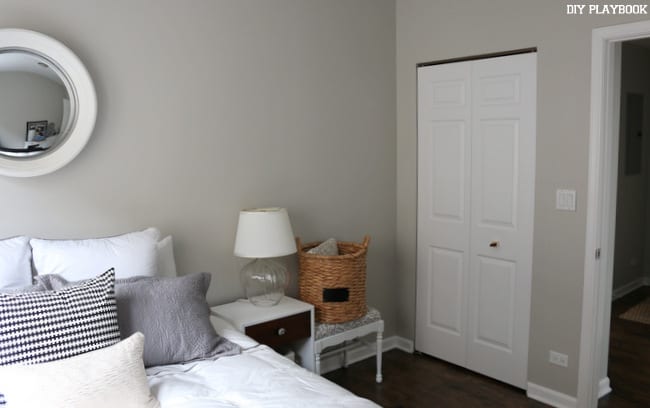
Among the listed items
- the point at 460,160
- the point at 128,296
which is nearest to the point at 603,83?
the point at 460,160

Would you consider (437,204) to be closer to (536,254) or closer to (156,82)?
(536,254)

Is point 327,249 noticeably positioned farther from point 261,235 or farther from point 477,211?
point 477,211

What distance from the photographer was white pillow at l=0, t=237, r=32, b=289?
2.26 meters

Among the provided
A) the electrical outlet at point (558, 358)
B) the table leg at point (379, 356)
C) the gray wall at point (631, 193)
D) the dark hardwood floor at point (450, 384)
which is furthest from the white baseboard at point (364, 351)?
the gray wall at point (631, 193)

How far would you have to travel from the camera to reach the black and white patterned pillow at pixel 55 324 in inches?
71.2

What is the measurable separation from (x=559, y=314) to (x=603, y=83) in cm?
126

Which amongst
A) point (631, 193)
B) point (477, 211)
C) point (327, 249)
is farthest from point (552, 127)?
point (631, 193)

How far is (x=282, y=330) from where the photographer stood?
298 cm

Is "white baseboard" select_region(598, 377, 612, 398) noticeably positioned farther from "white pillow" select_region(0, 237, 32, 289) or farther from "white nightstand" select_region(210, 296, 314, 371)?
"white pillow" select_region(0, 237, 32, 289)

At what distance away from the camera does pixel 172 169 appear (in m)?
2.93

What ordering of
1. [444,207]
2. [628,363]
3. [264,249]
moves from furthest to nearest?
[628,363] → [444,207] → [264,249]

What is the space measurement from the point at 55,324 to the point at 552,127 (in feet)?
8.44

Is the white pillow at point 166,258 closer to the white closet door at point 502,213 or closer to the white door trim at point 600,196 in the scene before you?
the white closet door at point 502,213

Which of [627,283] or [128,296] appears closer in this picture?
[128,296]
